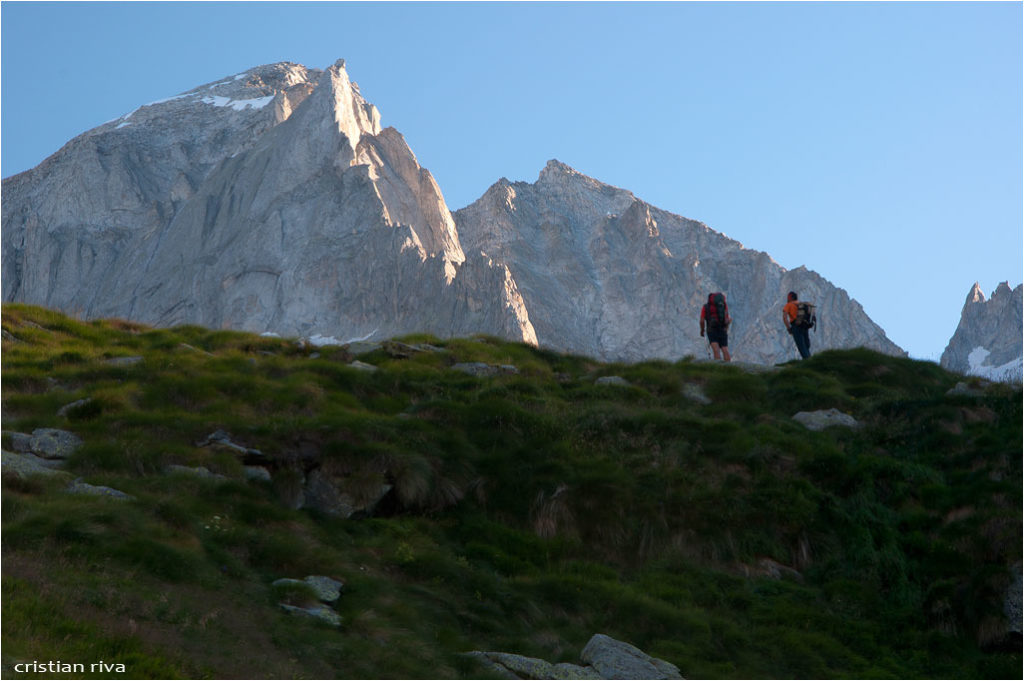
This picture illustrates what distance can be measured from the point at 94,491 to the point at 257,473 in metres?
2.32

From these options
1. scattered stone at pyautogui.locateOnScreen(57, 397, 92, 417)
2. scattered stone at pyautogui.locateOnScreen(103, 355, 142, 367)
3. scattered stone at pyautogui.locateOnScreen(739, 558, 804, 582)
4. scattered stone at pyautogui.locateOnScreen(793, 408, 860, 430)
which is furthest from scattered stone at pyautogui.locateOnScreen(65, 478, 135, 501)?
scattered stone at pyautogui.locateOnScreen(793, 408, 860, 430)

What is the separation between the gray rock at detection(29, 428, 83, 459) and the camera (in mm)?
13367

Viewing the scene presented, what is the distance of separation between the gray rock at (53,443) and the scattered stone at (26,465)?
0.17 m

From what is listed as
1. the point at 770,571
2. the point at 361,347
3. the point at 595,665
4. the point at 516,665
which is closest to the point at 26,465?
the point at 516,665

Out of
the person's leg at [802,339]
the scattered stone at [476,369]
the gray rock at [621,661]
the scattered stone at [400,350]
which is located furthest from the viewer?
the person's leg at [802,339]

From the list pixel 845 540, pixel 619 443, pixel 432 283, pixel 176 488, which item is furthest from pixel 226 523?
pixel 432 283

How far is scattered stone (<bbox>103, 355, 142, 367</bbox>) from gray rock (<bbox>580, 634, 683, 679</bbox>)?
10.5 meters

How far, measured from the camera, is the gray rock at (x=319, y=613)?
10211 mm

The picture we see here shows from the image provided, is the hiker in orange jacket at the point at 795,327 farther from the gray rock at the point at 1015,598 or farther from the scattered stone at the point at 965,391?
the gray rock at the point at 1015,598

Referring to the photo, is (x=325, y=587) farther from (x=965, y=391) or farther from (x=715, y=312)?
(x=715, y=312)

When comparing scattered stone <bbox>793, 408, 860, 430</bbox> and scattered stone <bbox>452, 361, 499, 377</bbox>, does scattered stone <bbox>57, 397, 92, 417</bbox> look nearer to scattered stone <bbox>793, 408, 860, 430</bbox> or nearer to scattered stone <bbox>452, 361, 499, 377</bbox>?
scattered stone <bbox>452, 361, 499, 377</bbox>

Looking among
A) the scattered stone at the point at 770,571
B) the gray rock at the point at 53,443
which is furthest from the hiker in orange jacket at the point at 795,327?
the gray rock at the point at 53,443

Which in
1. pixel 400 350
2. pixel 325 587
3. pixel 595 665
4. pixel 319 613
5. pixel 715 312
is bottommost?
pixel 595 665

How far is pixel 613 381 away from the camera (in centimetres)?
1983
